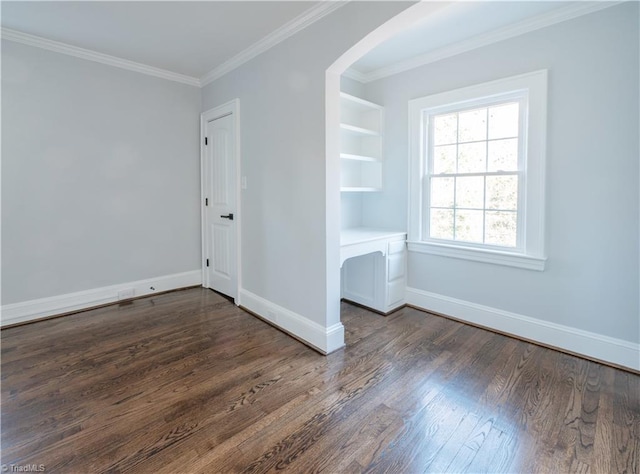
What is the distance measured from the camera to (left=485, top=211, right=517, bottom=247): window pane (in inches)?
112

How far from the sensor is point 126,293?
3639 millimetres

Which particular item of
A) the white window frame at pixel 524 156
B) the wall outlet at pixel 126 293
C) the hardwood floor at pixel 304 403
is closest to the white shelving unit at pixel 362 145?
the white window frame at pixel 524 156

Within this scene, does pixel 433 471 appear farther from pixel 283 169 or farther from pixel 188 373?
pixel 283 169

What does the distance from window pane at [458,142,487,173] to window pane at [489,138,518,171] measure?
0.20ft

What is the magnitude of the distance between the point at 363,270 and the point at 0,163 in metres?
3.43

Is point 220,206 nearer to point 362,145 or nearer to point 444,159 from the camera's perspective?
point 362,145

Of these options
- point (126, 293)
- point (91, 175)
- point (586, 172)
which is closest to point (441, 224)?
point (586, 172)

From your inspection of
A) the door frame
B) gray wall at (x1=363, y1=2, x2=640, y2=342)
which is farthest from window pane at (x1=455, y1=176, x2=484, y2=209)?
the door frame

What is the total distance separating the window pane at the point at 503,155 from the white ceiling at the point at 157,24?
74.4 inches

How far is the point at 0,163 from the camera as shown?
2.86 m

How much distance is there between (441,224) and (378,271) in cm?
79

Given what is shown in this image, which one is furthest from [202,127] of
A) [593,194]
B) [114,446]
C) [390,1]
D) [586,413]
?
[586,413]

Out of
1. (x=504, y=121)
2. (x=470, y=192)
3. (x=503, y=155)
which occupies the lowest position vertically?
(x=470, y=192)

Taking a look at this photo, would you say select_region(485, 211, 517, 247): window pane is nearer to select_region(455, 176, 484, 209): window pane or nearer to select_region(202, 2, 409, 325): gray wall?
select_region(455, 176, 484, 209): window pane
